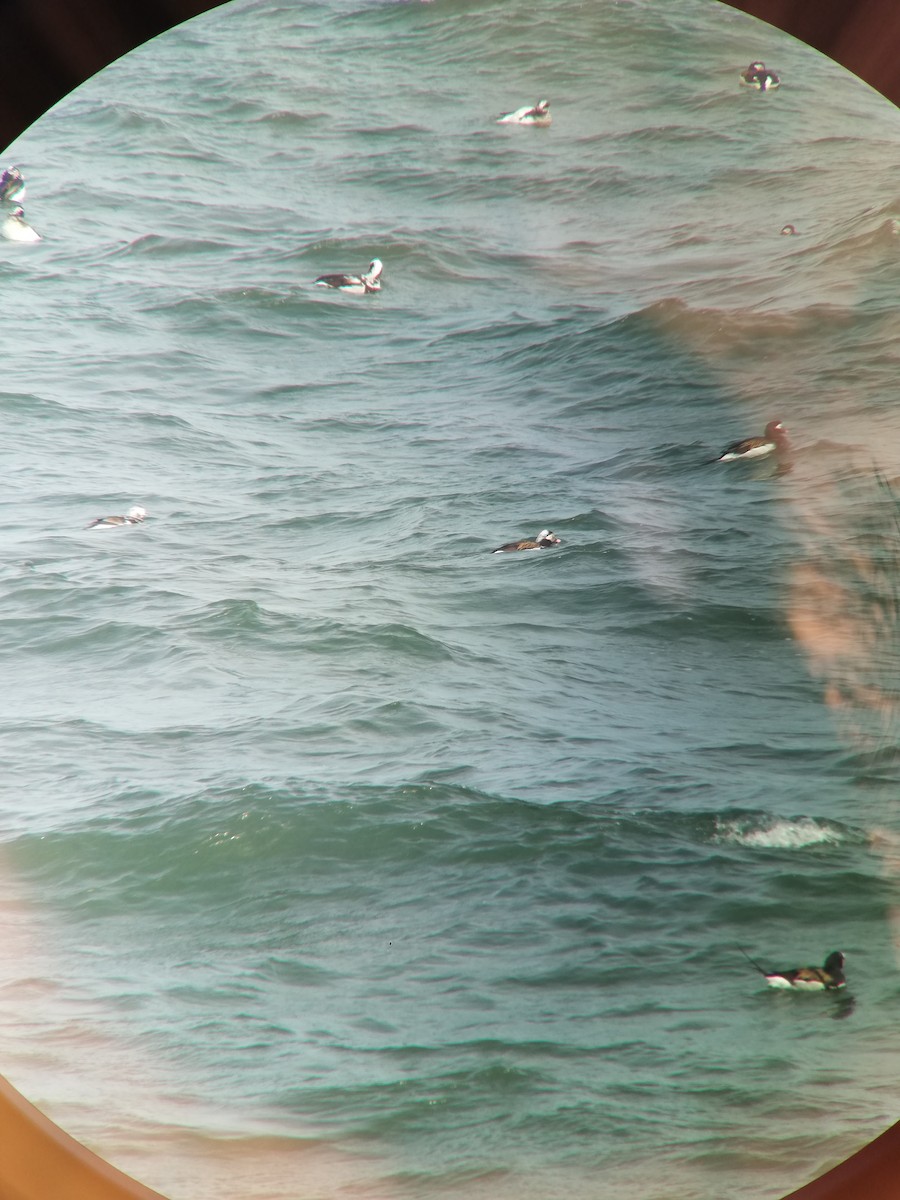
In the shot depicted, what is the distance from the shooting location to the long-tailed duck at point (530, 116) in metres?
7.21

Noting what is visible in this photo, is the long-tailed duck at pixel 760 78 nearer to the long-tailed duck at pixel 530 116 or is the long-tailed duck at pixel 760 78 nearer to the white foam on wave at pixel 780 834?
the long-tailed duck at pixel 530 116

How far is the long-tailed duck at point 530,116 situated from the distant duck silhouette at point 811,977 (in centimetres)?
575

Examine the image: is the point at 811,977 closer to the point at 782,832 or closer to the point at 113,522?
the point at 782,832

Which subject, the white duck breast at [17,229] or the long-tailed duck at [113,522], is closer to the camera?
the long-tailed duck at [113,522]

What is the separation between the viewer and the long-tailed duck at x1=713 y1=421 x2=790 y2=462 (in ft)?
18.9

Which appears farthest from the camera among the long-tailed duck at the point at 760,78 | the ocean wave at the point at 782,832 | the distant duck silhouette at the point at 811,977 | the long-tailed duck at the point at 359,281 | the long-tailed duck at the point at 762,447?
the long-tailed duck at the point at 359,281

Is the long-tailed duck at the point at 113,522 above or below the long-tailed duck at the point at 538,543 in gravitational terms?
above

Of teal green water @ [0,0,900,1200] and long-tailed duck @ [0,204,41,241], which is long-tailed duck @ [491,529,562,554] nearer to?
teal green water @ [0,0,900,1200]

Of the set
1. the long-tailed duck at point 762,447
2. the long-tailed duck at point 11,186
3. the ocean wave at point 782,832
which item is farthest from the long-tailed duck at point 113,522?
the ocean wave at point 782,832

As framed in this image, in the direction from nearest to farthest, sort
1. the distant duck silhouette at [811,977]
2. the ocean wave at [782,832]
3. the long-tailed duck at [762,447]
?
the distant duck silhouette at [811,977]
the ocean wave at [782,832]
the long-tailed duck at [762,447]

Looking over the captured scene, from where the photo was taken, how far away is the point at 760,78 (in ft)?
21.5

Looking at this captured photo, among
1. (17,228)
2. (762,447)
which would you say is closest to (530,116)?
(762,447)

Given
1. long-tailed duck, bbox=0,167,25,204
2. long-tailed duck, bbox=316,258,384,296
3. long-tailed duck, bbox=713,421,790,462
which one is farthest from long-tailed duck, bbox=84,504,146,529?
long-tailed duck, bbox=713,421,790,462

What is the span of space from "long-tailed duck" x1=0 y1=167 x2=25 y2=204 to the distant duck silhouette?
619 centimetres
